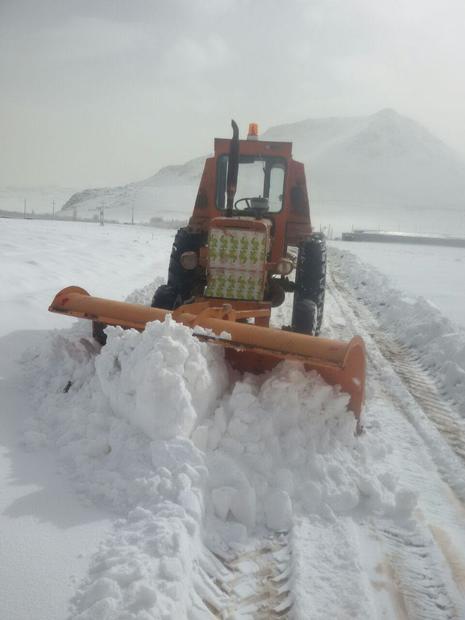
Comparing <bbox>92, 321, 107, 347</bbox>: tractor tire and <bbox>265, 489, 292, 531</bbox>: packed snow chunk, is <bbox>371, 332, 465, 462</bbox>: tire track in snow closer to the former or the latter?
<bbox>265, 489, 292, 531</bbox>: packed snow chunk

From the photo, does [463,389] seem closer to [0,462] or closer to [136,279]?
[0,462]

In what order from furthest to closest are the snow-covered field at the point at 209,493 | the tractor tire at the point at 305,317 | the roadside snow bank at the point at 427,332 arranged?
the tractor tire at the point at 305,317
the roadside snow bank at the point at 427,332
the snow-covered field at the point at 209,493

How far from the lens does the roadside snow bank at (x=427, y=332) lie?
453cm

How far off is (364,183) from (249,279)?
114671 mm

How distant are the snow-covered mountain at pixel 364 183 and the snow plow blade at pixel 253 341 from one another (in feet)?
237

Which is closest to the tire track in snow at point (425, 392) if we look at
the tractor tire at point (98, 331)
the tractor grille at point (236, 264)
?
the tractor grille at point (236, 264)

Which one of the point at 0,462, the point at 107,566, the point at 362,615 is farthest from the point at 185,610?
the point at 0,462

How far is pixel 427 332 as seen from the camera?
5.95m

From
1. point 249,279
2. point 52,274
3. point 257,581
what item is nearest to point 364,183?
point 52,274

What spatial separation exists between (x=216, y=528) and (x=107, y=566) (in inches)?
22.6

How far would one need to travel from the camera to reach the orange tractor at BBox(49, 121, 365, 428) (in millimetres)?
3135

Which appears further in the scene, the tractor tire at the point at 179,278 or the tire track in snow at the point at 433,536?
the tractor tire at the point at 179,278

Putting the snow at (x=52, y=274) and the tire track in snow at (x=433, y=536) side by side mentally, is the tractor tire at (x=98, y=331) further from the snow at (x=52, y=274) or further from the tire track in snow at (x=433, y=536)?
the tire track in snow at (x=433, y=536)

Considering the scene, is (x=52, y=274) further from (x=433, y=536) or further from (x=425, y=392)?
(x=433, y=536)
